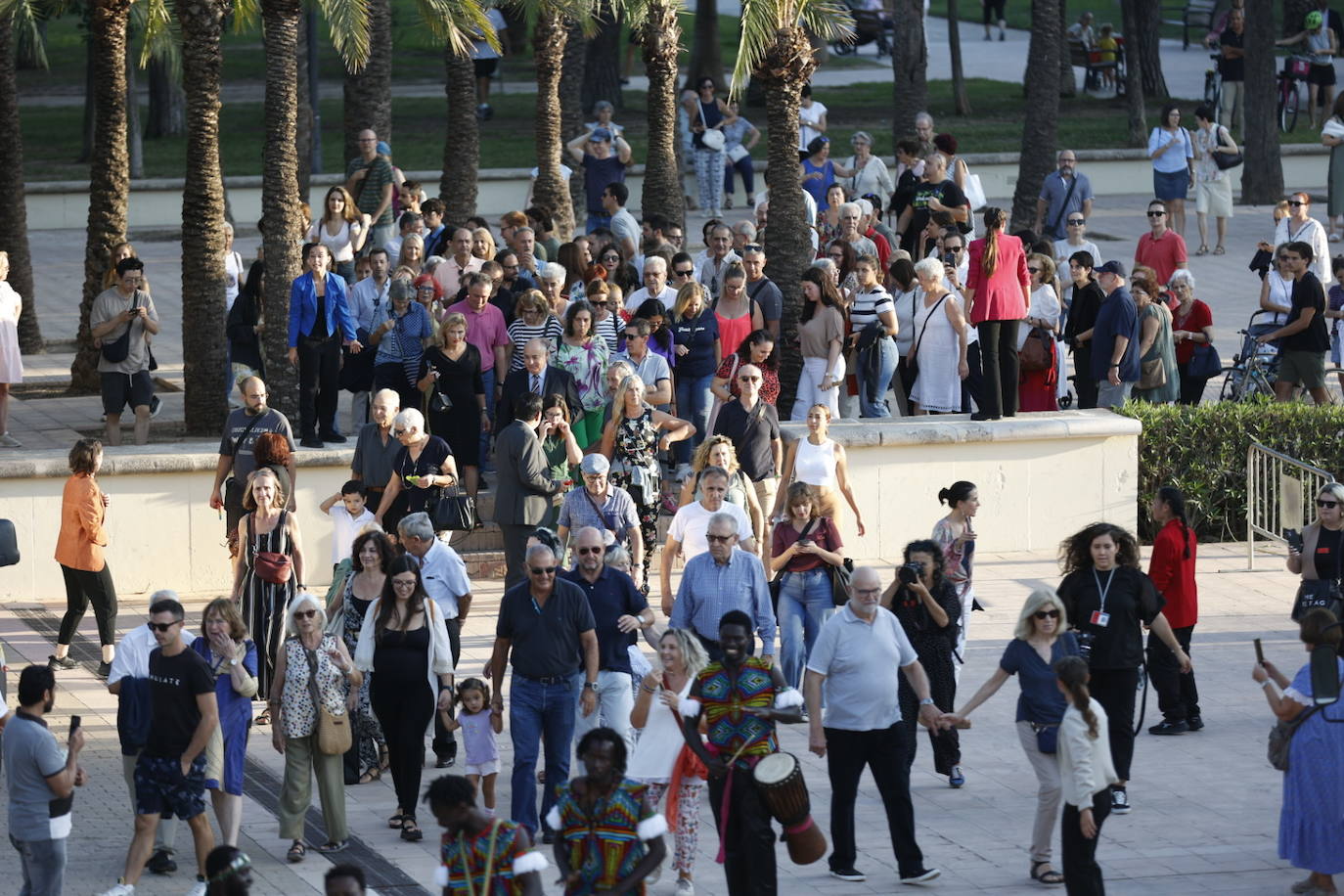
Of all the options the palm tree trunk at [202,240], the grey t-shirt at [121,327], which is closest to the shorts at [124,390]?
the grey t-shirt at [121,327]

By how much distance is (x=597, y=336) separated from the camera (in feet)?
52.8

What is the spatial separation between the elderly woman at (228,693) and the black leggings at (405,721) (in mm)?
761

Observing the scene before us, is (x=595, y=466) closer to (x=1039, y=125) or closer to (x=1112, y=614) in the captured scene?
(x=1112, y=614)

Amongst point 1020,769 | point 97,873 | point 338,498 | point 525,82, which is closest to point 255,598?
point 338,498

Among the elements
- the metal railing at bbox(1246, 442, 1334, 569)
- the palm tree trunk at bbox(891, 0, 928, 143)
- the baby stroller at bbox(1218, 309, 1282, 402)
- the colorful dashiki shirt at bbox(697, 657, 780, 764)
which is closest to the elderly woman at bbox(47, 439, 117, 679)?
the colorful dashiki shirt at bbox(697, 657, 780, 764)

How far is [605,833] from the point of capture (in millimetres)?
8719

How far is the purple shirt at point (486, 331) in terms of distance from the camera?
16.8 meters

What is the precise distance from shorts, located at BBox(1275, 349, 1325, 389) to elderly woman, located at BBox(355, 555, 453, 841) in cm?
1069

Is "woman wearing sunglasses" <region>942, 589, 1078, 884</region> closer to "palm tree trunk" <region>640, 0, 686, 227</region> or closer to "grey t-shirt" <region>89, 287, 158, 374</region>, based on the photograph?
"grey t-shirt" <region>89, 287, 158, 374</region>

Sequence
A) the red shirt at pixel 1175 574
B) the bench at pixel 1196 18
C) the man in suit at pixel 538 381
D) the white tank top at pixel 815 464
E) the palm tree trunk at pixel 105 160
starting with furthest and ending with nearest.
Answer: the bench at pixel 1196 18, the palm tree trunk at pixel 105 160, the man in suit at pixel 538 381, the white tank top at pixel 815 464, the red shirt at pixel 1175 574

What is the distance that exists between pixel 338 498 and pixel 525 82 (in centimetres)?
3265

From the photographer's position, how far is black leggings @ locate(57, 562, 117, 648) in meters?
14.1

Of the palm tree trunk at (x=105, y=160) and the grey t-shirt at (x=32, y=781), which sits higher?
the palm tree trunk at (x=105, y=160)

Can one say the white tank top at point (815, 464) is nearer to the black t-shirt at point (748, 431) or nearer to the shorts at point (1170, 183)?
the black t-shirt at point (748, 431)
